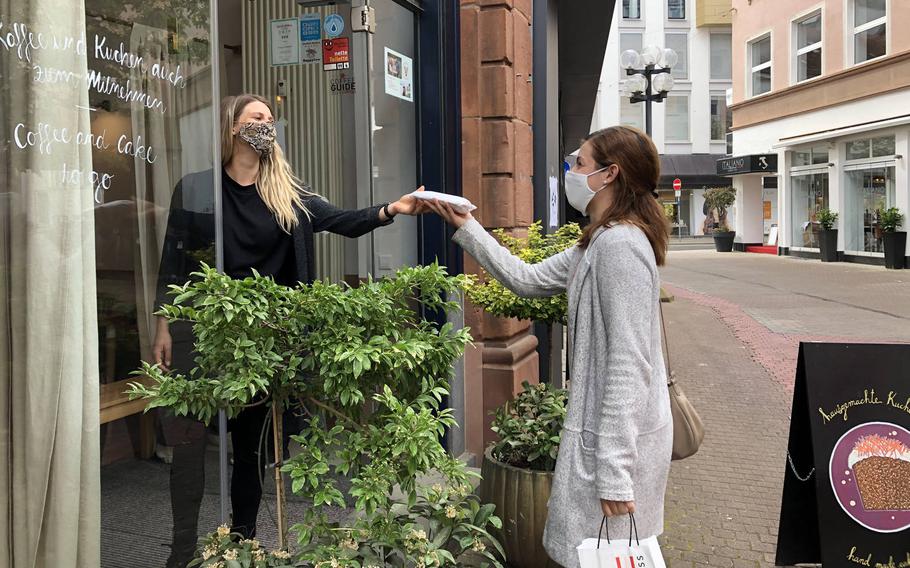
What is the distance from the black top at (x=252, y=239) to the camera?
314 centimetres

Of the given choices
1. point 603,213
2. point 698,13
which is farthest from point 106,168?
point 698,13

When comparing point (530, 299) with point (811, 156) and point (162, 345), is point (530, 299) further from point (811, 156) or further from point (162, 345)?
point (811, 156)

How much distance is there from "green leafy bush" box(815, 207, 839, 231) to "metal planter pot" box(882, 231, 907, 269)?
3187 millimetres

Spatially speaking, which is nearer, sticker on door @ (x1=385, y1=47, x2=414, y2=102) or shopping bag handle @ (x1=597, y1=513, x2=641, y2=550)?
shopping bag handle @ (x1=597, y1=513, x2=641, y2=550)

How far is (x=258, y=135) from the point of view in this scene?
3.05 meters

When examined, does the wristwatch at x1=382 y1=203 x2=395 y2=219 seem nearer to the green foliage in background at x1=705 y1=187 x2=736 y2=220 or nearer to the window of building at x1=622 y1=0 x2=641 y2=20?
the green foliage in background at x1=705 y1=187 x2=736 y2=220

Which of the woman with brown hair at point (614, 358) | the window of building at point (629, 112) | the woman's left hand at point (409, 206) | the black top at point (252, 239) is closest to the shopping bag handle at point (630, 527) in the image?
the woman with brown hair at point (614, 358)

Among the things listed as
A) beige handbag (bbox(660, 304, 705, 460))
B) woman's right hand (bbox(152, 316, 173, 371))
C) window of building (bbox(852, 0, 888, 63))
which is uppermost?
window of building (bbox(852, 0, 888, 63))

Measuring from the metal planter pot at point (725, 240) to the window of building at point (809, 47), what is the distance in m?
8.40

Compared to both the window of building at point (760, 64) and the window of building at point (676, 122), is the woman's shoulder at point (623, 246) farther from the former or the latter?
the window of building at point (676, 122)

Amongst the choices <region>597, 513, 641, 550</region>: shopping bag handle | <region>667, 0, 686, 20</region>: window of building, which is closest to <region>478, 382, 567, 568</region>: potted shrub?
<region>597, 513, 641, 550</region>: shopping bag handle

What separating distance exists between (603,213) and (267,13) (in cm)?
319

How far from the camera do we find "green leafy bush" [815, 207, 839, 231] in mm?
24328

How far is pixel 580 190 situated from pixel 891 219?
826 inches
